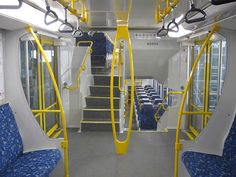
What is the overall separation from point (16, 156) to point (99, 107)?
10.3 ft

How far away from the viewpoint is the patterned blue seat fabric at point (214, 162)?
104 inches

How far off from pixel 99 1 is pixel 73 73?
2.73 metres

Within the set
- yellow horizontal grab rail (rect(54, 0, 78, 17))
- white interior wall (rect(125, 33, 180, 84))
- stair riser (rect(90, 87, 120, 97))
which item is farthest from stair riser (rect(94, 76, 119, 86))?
yellow horizontal grab rail (rect(54, 0, 78, 17))

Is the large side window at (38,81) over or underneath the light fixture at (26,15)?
underneath

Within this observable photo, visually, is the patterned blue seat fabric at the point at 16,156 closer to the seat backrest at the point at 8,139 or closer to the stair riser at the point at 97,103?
the seat backrest at the point at 8,139

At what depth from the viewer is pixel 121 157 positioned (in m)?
4.13

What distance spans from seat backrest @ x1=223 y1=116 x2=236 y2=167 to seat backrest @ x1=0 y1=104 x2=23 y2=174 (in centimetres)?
250

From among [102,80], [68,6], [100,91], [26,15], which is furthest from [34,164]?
[102,80]

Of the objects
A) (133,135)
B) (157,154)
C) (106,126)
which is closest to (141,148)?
(157,154)

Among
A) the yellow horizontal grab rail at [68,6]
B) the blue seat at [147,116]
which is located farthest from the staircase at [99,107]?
the blue seat at [147,116]

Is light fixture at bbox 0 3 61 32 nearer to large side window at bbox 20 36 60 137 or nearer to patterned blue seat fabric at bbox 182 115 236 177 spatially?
large side window at bbox 20 36 60 137

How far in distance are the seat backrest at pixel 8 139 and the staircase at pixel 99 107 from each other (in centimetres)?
242

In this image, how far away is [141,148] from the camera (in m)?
4.54

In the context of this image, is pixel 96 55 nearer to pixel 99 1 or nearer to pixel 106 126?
pixel 106 126
